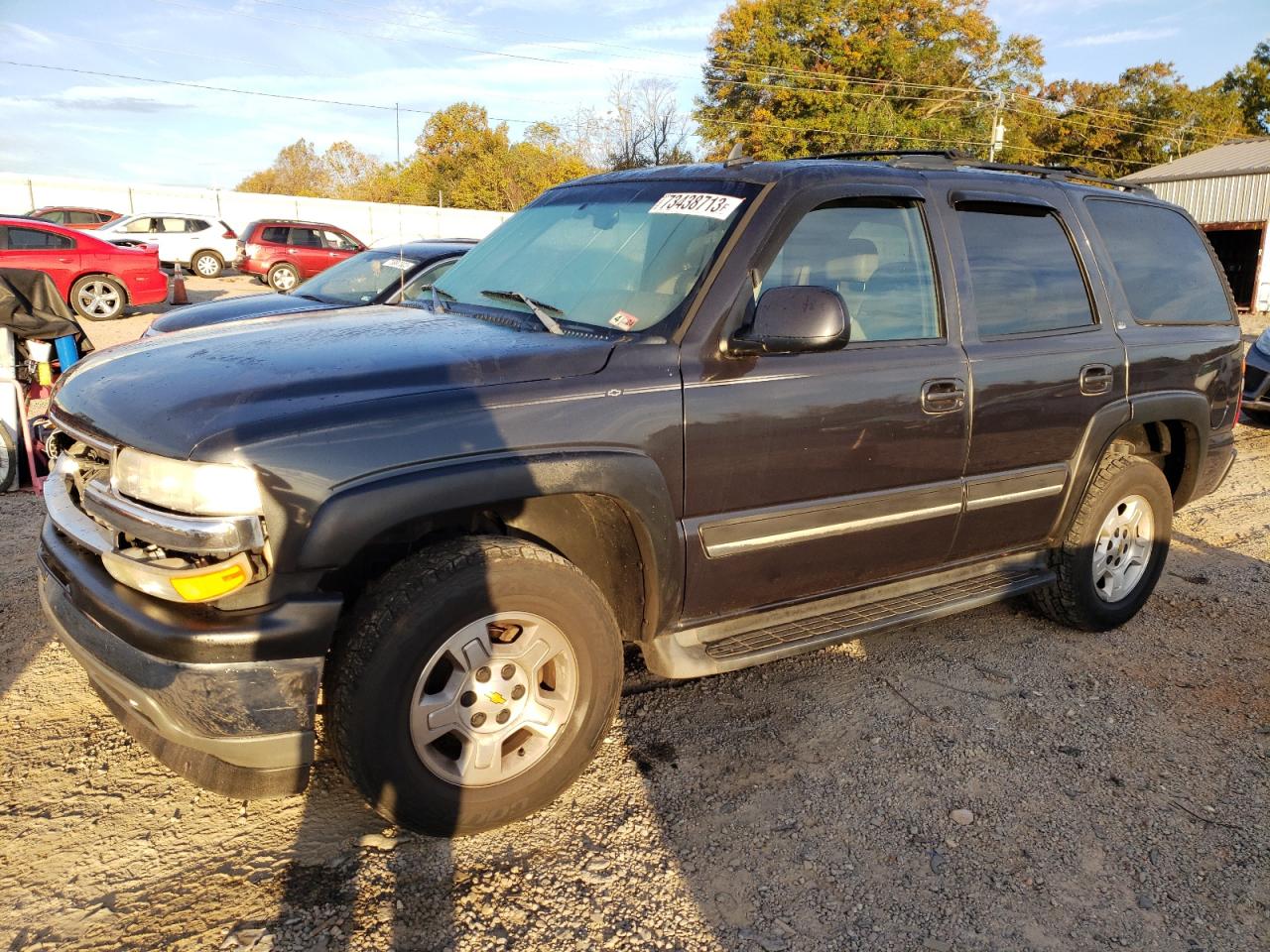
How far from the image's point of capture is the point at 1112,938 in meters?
2.47

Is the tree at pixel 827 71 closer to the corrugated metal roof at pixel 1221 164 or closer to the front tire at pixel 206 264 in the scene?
the corrugated metal roof at pixel 1221 164

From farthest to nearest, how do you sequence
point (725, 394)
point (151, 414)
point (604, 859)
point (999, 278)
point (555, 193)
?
point (555, 193) → point (999, 278) → point (725, 394) → point (604, 859) → point (151, 414)

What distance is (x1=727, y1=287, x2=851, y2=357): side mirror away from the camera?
2902mm

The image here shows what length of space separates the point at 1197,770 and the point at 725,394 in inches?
84.7

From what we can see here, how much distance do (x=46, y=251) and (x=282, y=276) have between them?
250 inches

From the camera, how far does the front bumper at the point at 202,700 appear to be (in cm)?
230

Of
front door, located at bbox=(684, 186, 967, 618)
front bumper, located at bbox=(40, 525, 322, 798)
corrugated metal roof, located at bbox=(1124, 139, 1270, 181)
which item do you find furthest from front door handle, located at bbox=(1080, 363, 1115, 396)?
corrugated metal roof, located at bbox=(1124, 139, 1270, 181)

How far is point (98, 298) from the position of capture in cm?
1573

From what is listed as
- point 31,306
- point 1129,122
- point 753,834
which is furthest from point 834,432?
point 1129,122

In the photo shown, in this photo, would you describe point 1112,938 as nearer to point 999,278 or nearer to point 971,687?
point 971,687

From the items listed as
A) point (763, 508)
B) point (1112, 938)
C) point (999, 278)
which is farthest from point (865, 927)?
point (999, 278)

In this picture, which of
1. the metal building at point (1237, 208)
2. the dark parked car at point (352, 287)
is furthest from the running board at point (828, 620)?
the metal building at point (1237, 208)

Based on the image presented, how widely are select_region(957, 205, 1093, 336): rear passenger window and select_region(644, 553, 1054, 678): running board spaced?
102 centimetres

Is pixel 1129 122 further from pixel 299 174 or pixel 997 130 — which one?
pixel 299 174
